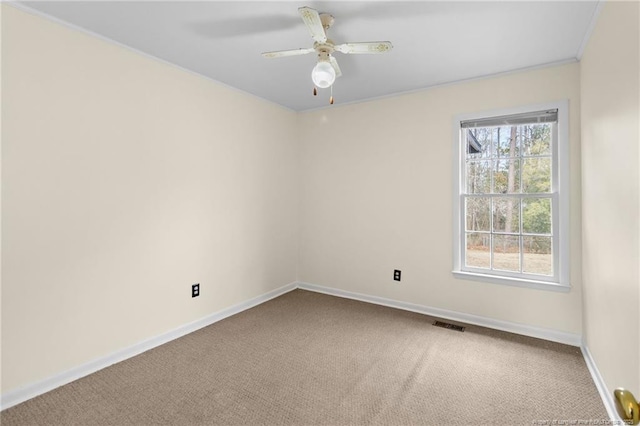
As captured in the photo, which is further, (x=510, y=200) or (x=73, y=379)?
(x=510, y=200)

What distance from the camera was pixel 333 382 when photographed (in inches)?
85.4

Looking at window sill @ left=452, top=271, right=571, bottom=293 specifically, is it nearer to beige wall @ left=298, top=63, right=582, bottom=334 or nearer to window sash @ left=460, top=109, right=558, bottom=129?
beige wall @ left=298, top=63, right=582, bottom=334

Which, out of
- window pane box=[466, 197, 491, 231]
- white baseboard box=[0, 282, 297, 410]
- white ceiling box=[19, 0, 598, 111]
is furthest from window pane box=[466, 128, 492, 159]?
white baseboard box=[0, 282, 297, 410]

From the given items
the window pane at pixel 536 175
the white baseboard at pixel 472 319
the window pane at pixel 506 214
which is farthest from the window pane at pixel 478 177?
the white baseboard at pixel 472 319

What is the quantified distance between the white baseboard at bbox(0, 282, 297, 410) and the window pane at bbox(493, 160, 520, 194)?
2.87 meters

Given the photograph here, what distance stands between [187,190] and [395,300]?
8.19ft

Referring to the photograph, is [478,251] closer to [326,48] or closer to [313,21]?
[326,48]

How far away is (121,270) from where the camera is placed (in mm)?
2467

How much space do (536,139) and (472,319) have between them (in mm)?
1811

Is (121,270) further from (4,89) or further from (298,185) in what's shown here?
(298,185)

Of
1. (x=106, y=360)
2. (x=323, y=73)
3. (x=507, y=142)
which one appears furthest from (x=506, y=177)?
(x=106, y=360)

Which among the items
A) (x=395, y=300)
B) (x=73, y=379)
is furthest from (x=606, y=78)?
(x=73, y=379)

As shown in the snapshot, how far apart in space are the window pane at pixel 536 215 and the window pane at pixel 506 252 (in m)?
0.15

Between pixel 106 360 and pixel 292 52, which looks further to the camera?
pixel 106 360
